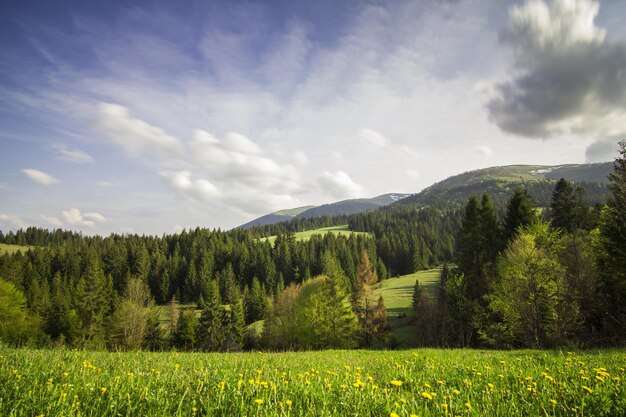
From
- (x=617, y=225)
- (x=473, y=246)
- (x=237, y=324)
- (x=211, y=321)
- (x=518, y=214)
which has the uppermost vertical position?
(x=518, y=214)

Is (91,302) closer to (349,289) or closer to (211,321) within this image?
(211,321)

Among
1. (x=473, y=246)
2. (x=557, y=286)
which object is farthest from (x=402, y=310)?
(x=557, y=286)

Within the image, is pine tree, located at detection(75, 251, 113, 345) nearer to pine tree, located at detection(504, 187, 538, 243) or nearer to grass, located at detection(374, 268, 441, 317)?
grass, located at detection(374, 268, 441, 317)

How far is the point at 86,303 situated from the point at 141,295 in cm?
1966

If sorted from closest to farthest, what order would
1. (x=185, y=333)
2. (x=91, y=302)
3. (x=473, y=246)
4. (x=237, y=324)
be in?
1. (x=473, y=246)
2. (x=185, y=333)
3. (x=237, y=324)
4. (x=91, y=302)

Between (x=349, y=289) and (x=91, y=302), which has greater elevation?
(x=91, y=302)

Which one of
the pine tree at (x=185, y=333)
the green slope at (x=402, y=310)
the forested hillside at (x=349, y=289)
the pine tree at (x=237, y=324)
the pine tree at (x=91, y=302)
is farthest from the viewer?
the pine tree at (x=91, y=302)

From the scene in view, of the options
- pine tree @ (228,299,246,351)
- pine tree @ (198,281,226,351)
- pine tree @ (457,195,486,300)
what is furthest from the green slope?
pine tree @ (198,281,226,351)

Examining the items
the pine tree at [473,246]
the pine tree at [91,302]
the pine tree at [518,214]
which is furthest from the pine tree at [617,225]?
the pine tree at [91,302]

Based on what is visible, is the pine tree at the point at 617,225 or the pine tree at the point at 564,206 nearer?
the pine tree at the point at 617,225

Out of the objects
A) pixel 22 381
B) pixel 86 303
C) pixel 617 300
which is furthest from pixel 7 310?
pixel 617 300

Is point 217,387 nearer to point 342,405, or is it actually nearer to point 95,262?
point 342,405

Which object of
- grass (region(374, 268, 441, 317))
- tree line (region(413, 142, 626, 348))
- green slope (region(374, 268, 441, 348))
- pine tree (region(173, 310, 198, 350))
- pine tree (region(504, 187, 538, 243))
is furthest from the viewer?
grass (region(374, 268, 441, 317))

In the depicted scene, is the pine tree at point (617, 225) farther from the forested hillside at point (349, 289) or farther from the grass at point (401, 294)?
the grass at point (401, 294)
